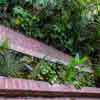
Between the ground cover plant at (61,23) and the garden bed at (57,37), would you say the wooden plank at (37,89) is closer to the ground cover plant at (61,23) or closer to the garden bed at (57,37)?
the garden bed at (57,37)

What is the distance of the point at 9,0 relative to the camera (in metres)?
5.60

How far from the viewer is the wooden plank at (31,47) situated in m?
4.90

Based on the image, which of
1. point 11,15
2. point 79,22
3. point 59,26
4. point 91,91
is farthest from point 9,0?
point 91,91

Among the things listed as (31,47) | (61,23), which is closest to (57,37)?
(61,23)

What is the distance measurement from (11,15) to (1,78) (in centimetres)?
201

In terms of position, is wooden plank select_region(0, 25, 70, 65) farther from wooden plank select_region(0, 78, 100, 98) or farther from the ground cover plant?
wooden plank select_region(0, 78, 100, 98)

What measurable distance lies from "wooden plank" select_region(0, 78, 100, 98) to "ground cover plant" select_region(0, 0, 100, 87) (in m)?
0.79

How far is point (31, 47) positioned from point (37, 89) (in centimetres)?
144

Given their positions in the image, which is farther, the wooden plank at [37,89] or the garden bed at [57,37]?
the garden bed at [57,37]

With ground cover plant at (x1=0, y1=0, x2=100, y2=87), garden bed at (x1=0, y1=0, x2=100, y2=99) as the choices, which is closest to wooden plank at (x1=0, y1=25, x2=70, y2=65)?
garden bed at (x1=0, y1=0, x2=100, y2=99)

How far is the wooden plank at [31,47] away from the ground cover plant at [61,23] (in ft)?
0.59

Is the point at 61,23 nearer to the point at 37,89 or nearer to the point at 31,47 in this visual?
the point at 31,47

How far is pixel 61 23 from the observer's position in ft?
19.1

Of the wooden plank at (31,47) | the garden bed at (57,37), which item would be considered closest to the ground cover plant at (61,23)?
the garden bed at (57,37)
